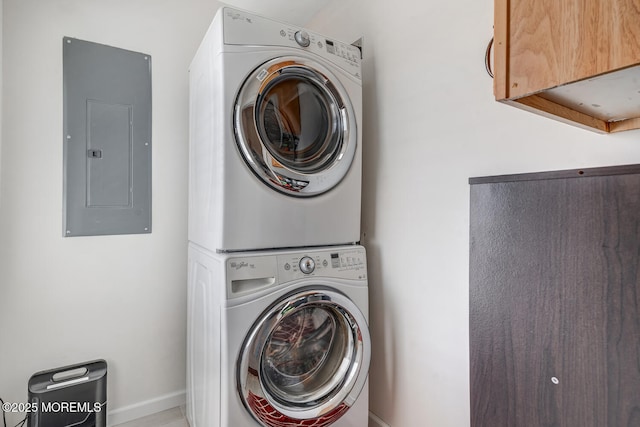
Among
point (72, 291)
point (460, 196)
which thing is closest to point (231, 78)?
point (460, 196)

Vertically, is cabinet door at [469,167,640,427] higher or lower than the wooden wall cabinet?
lower

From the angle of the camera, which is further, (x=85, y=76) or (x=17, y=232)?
(x=85, y=76)

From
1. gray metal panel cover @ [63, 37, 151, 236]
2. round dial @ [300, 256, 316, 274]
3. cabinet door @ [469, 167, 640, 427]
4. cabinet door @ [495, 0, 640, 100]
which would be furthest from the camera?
gray metal panel cover @ [63, 37, 151, 236]

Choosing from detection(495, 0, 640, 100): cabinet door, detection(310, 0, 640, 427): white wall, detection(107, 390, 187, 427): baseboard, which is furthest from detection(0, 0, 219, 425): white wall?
detection(495, 0, 640, 100): cabinet door

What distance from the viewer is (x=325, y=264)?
56.1 inches

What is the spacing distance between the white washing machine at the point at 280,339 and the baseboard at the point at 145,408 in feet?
1.46

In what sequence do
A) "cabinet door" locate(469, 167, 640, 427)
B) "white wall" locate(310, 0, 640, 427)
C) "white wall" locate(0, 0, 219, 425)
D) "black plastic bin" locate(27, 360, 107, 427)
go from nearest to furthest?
"cabinet door" locate(469, 167, 640, 427) → "white wall" locate(310, 0, 640, 427) → "black plastic bin" locate(27, 360, 107, 427) → "white wall" locate(0, 0, 219, 425)

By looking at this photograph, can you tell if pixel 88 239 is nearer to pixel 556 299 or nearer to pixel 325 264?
pixel 325 264

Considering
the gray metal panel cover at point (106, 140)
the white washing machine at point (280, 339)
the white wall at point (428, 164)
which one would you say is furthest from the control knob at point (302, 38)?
the gray metal panel cover at point (106, 140)

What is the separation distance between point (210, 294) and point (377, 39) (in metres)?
1.51

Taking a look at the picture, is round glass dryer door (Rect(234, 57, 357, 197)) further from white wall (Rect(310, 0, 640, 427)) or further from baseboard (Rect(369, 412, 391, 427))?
baseboard (Rect(369, 412, 391, 427))

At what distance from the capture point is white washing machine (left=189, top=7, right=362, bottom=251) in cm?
126

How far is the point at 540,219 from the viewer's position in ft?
2.88

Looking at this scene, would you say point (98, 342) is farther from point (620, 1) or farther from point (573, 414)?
point (620, 1)
